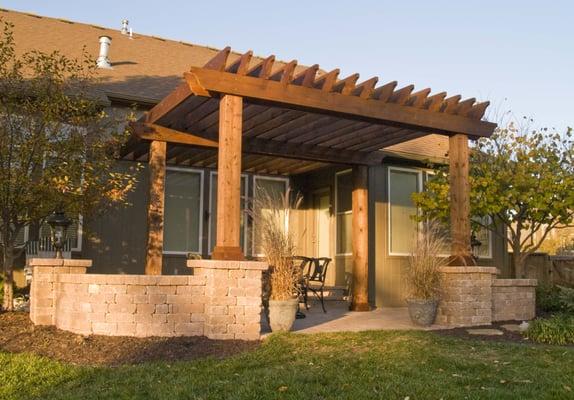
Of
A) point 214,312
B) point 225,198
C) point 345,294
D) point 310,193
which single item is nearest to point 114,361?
point 214,312

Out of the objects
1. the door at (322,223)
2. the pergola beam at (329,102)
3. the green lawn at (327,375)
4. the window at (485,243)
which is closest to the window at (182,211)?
the door at (322,223)

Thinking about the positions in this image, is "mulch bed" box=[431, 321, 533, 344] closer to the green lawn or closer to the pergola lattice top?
the green lawn

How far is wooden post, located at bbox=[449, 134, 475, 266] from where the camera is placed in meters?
7.70

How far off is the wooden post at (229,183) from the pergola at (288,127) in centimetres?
1

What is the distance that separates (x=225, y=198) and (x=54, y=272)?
2.20 metres

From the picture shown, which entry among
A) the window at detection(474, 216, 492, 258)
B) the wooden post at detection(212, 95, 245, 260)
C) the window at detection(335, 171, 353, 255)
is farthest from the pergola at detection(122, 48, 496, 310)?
the window at detection(474, 216, 492, 258)

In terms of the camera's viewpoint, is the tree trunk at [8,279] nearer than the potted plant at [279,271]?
No

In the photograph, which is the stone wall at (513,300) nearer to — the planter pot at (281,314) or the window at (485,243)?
the planter pot at (281,314)

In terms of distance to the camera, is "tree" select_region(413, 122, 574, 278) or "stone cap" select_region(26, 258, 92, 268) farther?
"tree" select_region(413, 122, 574, 278)

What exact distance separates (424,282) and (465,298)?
548 millimetres

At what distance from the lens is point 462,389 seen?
4344 millimetres

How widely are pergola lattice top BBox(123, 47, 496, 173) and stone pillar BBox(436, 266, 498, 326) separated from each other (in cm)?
178

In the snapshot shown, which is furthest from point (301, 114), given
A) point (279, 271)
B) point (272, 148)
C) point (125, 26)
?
point (125, 26)

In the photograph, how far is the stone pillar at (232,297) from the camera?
611 centimetres
